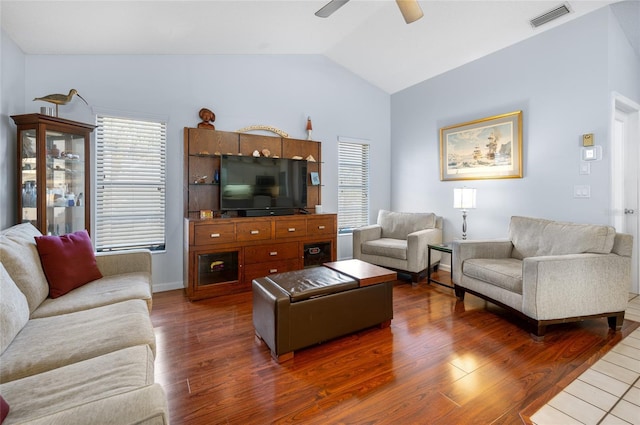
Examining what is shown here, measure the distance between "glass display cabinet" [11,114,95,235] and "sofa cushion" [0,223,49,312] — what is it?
28.7 inches

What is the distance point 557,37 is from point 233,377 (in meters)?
4.42

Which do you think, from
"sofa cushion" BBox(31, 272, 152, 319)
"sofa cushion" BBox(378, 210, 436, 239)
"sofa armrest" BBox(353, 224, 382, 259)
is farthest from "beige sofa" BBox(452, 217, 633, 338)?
"sofa cushion" BBox(31, 272, 152, 319)

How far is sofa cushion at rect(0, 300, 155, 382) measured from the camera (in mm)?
1233

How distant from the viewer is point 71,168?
2.89 m

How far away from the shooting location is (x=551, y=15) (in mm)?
3010

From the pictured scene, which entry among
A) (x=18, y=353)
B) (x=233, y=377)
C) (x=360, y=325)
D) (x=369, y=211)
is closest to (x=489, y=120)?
(x=369, y=211)

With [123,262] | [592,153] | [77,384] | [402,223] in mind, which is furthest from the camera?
[402,223]

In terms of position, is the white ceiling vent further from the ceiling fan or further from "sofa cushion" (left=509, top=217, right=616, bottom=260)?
"sofa cushion" (left=509, top=217, right=616, bottom=260)

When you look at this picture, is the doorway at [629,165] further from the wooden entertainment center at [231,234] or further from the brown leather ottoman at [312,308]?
the wooden entertainment center at [231,234]

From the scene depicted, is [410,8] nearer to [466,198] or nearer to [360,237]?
[466,198]

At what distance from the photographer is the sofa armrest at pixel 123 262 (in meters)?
2.42

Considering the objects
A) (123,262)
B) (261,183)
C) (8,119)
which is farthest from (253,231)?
(8,119)

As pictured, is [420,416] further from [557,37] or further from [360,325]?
[557,37]

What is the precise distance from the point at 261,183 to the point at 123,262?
5.75ft
